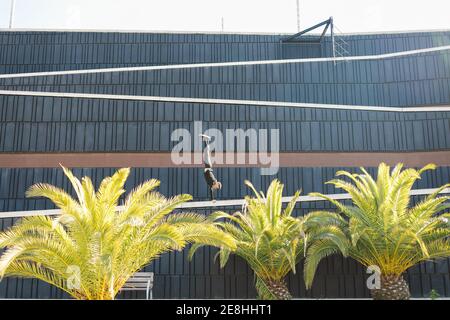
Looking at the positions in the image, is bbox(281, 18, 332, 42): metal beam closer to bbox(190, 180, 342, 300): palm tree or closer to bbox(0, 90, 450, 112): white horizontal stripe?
bbox(0, 90, 450, 112): white horizontal stripe

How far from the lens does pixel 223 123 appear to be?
23.6m

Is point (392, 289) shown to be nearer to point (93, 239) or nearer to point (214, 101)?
point (93, 239)

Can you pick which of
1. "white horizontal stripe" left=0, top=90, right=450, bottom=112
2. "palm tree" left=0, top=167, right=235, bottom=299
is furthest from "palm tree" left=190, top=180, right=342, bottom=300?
"white horizontal stripe" left=0, top=90, right=450, bottom=112

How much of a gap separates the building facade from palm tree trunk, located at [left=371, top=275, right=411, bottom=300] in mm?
2914

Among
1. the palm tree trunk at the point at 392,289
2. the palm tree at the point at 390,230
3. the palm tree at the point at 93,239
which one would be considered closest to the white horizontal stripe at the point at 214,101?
the palm tree at the point at 390,230

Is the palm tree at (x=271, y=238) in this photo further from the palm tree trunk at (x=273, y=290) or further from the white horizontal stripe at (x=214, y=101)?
the white horizontal stripe at (x=214, y=101)

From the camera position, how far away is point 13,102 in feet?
77.8

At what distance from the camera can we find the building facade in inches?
745

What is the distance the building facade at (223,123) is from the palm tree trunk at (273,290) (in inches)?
110

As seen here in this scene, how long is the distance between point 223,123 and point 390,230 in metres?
10.2

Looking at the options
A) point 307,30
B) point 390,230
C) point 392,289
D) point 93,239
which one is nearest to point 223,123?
point 307,30

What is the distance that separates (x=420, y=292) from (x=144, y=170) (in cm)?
1179
